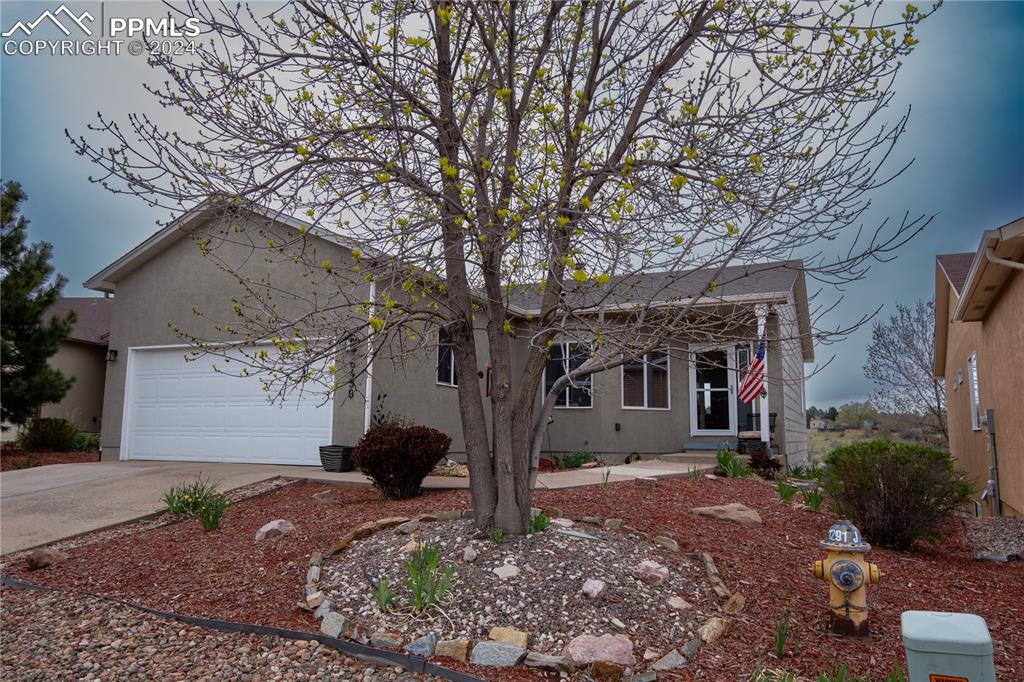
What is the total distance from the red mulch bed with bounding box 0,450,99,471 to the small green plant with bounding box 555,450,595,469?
10.3 metres

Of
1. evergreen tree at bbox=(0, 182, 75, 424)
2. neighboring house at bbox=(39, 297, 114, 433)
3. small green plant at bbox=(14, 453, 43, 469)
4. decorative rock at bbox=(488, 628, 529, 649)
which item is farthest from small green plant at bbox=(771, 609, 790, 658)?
neighboring house at bbox=(39, 297, 114, 433)

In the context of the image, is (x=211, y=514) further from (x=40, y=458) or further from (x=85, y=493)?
(x=40, y=458)

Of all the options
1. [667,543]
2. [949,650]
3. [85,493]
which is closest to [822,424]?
[667,543]

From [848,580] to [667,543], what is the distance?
1778 millimetres

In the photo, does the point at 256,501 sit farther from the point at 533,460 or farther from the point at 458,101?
the point at 458,101

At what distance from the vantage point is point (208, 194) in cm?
527

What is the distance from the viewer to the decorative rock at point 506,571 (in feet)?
16.3

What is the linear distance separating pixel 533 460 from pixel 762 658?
232 cm

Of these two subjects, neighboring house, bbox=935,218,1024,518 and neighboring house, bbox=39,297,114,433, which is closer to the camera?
neighboring house, bbox=935,218,1024,518

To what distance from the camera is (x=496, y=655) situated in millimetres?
4215

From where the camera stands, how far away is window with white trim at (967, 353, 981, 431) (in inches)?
471

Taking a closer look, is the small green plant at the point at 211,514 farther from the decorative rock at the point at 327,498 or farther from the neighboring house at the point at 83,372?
the neighboring house at the point at 83,372

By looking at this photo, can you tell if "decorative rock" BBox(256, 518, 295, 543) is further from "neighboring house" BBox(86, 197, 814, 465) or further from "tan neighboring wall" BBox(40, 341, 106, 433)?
"tan neighboring wall" BBox(40, 341, 106, 433)

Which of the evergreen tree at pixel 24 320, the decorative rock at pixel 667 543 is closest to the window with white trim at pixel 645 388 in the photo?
the decorative rock at pixel 667 543
